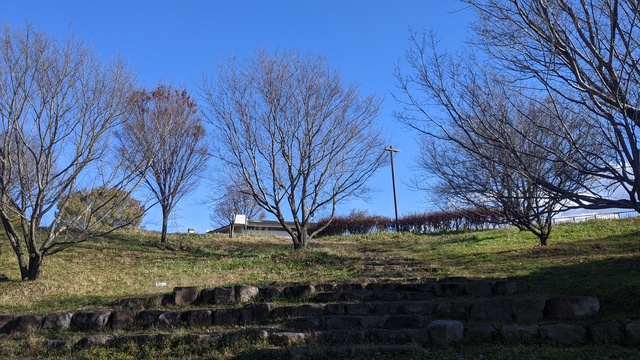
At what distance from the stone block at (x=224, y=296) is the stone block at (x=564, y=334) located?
5.13m

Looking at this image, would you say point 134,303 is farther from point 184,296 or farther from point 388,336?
point 388,336

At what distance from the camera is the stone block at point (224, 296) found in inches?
379

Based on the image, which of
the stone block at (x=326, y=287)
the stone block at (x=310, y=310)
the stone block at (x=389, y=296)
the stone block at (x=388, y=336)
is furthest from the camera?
the stone block at (x=326, y=287)

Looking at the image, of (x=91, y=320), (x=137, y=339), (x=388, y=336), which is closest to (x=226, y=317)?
(x=137, y=339)

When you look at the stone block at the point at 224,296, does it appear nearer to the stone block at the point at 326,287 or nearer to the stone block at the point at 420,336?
the stone block at the point at 326,287

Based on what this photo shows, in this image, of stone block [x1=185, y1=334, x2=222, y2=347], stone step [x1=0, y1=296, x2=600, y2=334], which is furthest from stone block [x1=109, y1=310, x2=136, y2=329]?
stone block [x1=185, y1=334, x2=222, y2=347]

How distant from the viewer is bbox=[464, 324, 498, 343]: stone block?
7.02 metres

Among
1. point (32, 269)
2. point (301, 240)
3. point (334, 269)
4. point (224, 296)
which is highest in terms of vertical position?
point (301, 240)

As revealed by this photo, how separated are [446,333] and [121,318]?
16.6ft

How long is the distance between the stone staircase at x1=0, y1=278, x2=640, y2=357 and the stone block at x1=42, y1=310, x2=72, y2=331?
0.05 feet

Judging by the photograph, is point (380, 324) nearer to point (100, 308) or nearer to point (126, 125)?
point (100, 308)

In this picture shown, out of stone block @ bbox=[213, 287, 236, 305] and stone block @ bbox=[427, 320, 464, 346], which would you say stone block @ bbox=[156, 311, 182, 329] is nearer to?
stone block @ bbox=[213, 287, 236, 305]

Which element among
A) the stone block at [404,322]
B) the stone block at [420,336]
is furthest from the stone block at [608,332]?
the stone block at [404,322]

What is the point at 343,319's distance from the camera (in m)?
8.03
